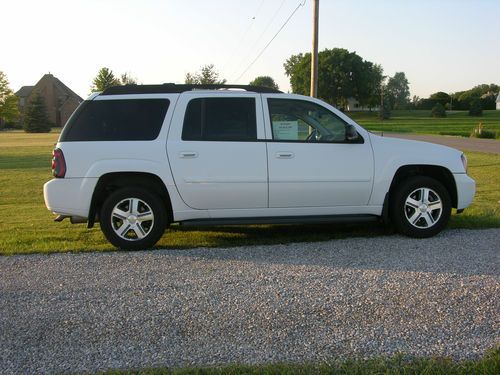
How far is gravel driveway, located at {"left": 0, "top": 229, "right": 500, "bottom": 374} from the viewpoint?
3594mm

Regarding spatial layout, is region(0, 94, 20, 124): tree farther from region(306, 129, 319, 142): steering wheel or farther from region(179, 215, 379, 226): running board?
region(306, 129, 319, 142): steering wheel

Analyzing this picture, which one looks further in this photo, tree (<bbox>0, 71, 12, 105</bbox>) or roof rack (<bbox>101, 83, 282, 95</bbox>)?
tree (<bbox>0, 71, 12, 105</bbox>)

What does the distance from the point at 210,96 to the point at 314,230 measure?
96.7 inches

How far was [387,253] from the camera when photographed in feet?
20.0

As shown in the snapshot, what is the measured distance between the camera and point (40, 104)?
252ft

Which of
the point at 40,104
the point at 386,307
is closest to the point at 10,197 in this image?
the point at 386,307

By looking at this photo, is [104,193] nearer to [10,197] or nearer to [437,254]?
[437,254]

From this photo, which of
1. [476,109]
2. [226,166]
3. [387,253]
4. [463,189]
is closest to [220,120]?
[226,166]

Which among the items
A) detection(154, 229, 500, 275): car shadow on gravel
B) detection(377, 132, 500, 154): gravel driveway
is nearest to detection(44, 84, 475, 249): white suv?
detection(154, 229, 500, 275): car shadow on gravel

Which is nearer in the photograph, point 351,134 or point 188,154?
point 188,154

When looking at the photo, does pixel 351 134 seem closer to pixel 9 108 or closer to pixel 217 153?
pixel 217 153

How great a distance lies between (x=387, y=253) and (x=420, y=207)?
114cm

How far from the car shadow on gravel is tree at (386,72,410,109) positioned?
452 ft

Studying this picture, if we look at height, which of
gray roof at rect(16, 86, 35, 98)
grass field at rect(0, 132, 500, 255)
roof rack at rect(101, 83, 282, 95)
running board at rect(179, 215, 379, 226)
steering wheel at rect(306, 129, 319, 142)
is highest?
gray roof at rect(16, 86, 35, 98)
